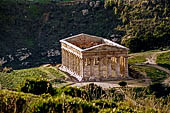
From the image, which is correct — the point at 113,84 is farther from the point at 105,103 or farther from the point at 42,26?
the point at 42,26

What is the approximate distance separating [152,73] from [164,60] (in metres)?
8.86

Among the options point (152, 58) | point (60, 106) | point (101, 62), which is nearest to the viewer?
point (60, 106)

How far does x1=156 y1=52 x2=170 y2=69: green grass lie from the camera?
256 feet

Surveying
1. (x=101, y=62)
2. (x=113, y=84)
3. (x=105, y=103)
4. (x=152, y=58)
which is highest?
(x=105, y=103)

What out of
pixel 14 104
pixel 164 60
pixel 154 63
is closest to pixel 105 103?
pixel 14 104

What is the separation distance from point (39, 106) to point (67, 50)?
52.6 metres

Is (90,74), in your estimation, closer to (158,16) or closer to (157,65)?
(157,65)

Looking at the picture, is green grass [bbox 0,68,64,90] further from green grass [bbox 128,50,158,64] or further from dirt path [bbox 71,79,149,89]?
green grass [bbox 128,50,158,64]

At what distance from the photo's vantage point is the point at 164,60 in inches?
3182

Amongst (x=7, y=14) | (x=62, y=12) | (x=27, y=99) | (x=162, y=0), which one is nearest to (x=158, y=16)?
(x=162, y=0)

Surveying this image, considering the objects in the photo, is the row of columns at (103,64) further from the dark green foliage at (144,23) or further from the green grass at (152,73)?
the dark green foliage at (144,23)

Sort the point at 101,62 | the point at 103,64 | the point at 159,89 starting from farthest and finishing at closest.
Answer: the point at 103,64 < the point at 101,62 < the point at 159,89

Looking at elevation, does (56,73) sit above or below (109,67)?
below

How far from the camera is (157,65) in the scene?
254 ft
